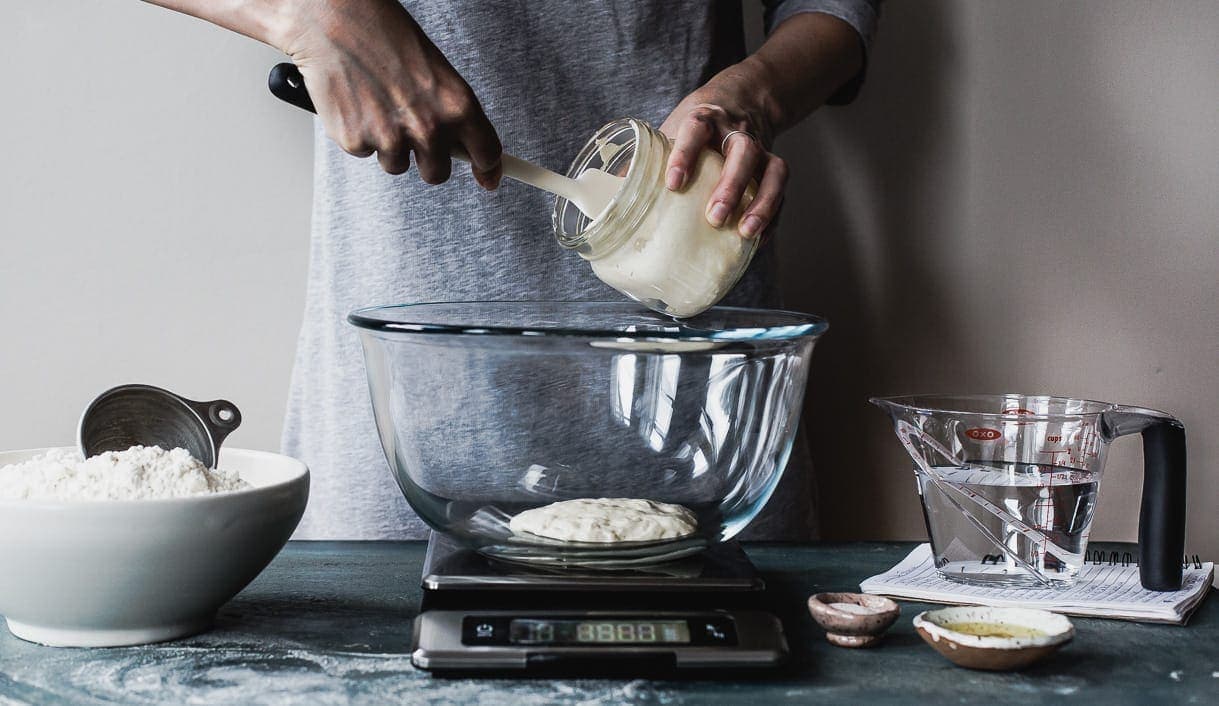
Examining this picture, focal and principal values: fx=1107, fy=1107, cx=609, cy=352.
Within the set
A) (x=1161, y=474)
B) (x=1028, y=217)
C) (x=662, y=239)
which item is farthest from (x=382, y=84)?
(x=1028, y=217)

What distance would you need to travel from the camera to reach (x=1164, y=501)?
0.80m

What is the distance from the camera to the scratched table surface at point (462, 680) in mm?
642

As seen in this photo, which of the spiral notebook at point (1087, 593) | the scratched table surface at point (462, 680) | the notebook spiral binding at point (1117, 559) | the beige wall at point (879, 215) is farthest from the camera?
the beige wall at point (879, 215)

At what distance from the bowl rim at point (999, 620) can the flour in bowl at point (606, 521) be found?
0.56 ft

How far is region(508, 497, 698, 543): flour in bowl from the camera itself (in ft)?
2.43

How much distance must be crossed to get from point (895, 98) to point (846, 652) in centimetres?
93

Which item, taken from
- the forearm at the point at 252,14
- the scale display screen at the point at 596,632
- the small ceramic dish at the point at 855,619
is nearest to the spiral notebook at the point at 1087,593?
the small ceramic dish at the point at 855,619

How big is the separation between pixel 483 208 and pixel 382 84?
1.09 ft

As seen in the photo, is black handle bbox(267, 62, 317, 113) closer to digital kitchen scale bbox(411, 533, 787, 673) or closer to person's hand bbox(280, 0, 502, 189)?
person's hand bbox(280, 0, 502, 189)

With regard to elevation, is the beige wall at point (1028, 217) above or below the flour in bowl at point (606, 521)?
above

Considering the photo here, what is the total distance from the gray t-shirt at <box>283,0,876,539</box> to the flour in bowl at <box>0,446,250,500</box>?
45cm

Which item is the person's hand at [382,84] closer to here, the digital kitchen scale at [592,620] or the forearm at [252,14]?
the forearm at [252,14]

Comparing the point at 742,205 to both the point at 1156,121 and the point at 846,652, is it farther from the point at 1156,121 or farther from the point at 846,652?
the point at 1156,121

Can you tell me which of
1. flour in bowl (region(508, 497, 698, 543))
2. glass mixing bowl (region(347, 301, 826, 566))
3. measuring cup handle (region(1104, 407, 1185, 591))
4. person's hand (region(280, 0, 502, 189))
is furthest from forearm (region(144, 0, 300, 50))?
measuring cup handle (region(1104, 407, 1185, 591))
